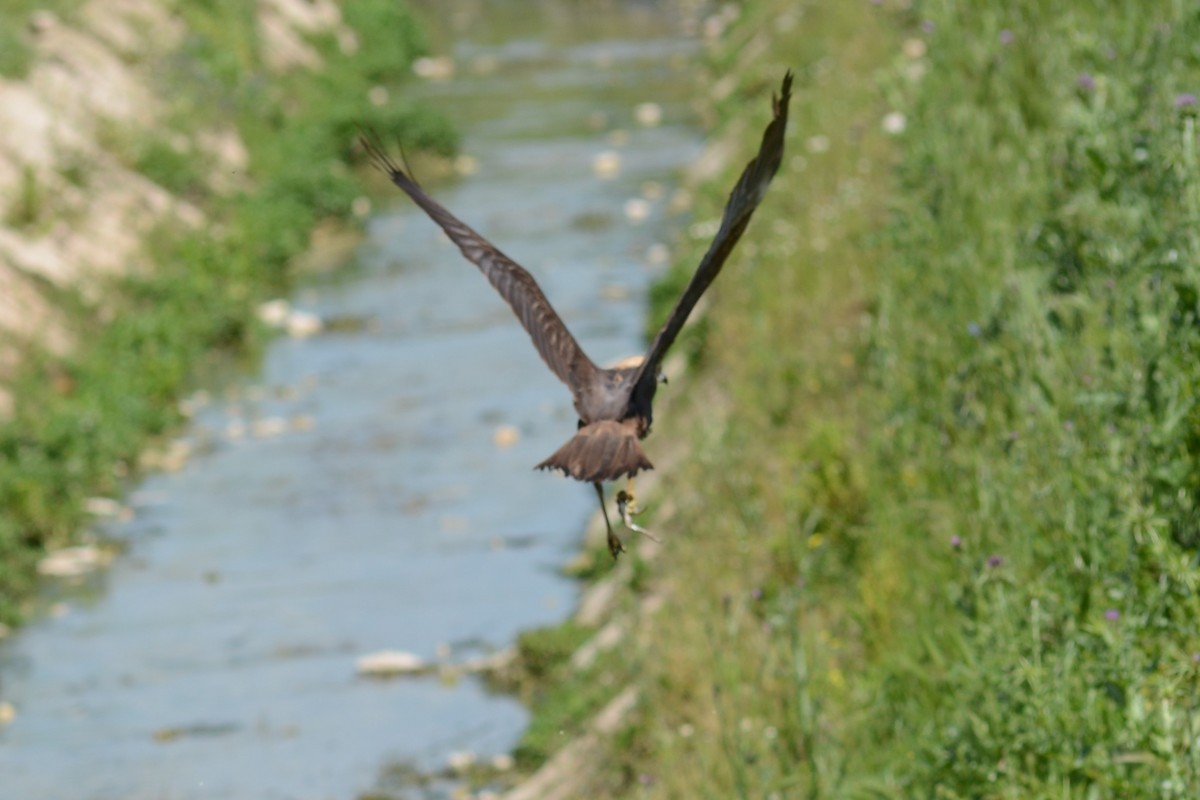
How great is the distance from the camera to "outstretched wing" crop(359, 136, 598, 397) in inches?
157

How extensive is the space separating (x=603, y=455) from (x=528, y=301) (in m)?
0.59

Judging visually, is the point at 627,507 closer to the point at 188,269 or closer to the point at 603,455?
the point at 603,455

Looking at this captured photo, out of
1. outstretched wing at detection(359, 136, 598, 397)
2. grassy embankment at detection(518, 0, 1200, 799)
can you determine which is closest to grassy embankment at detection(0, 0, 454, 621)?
grassy embankment at detection(518, 0, 1200, 799)

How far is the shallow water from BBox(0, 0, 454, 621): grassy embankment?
0.37 metres

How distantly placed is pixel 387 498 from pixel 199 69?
7363mm

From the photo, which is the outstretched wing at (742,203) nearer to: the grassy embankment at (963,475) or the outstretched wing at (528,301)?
the outstretched wing at (528,301)

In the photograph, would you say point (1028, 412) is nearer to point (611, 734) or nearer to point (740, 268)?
point (611, 734)

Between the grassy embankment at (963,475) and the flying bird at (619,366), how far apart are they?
789 millimetres

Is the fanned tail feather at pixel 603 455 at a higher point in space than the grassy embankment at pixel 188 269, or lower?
lower

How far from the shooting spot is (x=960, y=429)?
5395 mm

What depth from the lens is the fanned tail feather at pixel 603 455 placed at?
349 centimetres

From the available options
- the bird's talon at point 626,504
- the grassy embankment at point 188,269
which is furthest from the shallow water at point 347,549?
the bird's talon at point 626,504

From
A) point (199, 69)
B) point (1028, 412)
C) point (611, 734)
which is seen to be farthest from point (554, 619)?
point (199, 69)

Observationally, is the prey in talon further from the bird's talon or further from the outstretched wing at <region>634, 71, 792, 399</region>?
the outstretched wing at <region>634, 71, 792, 399</region>
